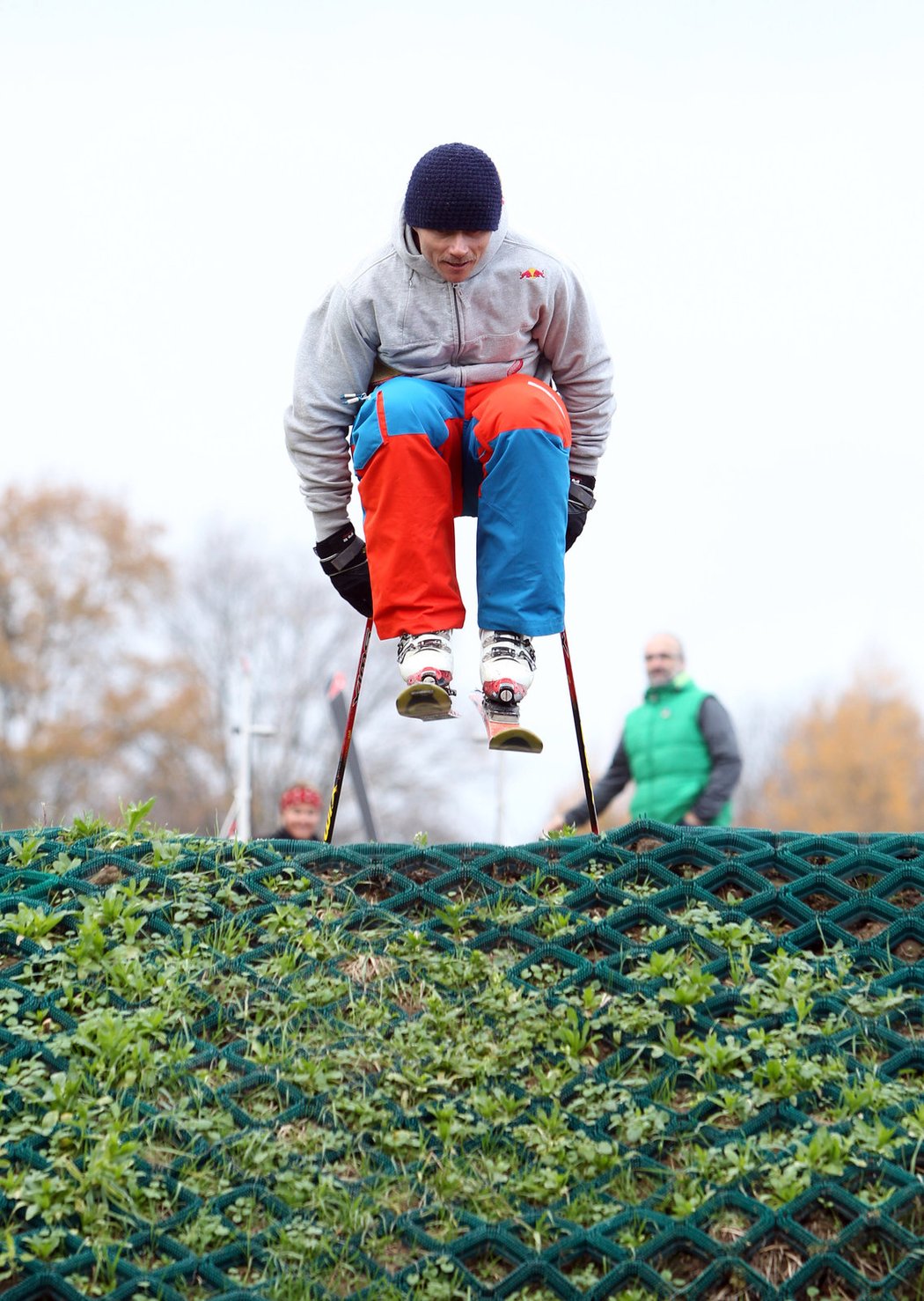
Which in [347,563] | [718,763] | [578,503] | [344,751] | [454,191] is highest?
[454,191]

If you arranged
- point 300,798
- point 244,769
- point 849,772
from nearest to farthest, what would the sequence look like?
1. point 300,798
2. point 244,769
3. point 849,772

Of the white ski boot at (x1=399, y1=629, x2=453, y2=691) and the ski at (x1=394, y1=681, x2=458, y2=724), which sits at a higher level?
the white ski boot at (x1=399, y1=629, x2=453, y2=691)

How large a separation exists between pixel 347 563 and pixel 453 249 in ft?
3.82

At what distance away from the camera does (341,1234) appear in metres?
3.23

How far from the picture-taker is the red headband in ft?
25.7

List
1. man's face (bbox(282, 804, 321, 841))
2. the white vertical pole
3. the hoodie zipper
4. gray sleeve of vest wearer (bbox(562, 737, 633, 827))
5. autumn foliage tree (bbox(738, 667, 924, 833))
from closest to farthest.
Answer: the hoodie zipper → man's face (bbox(282, 804, 321, 841)) → gray sleeve of vest wearer (bbox(562, 737, 633, 827)) → the white vertical pole → autumn foliage tree (bbox(738, 667, 924, 833))

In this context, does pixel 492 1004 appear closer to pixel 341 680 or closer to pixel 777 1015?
pixel 777 1015

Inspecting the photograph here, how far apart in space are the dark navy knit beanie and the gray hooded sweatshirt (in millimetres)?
147

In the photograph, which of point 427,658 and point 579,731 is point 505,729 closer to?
point 427,658

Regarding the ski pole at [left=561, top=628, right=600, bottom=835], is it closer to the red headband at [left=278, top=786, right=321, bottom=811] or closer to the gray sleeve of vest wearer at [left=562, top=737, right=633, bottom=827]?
the red headband at [left=278, top=786, right=321, bottom=811]

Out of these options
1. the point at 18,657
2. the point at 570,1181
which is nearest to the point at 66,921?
the point at 570,1181

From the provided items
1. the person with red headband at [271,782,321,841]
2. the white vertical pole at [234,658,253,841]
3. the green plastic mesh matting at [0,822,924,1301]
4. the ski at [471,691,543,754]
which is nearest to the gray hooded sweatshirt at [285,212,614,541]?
the ski at [471,691,543,754]

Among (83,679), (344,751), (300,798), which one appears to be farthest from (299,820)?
(83,679)

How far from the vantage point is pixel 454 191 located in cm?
454
